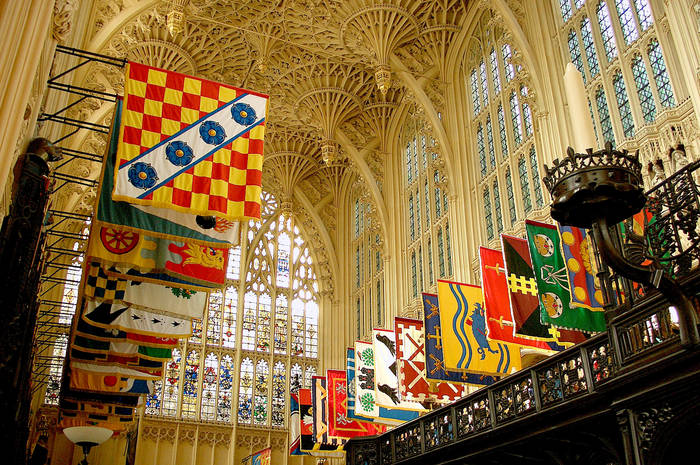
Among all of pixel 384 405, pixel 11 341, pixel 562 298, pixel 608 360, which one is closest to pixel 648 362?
pixel 608 360

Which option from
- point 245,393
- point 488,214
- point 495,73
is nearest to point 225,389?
point 245,393

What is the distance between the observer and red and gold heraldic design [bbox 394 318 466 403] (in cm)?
1522

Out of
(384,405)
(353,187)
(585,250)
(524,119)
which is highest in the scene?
(353,187)

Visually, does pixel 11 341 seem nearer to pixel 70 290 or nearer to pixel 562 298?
pixel 562 298

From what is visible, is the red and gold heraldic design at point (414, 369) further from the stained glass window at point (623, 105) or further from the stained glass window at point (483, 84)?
the stained glass window at point (483, 84)

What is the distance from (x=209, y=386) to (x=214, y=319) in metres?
2.86

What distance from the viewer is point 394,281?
81.9 ft

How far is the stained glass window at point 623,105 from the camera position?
48.5 feet

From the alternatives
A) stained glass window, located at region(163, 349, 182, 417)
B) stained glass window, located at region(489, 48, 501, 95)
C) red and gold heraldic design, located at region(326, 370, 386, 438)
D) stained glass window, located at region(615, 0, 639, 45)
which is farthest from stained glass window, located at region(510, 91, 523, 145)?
stained glass window, located at region(163, 349, 182, 417)

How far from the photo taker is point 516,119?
19516mm

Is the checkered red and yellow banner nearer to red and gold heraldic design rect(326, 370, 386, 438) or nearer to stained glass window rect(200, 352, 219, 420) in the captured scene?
red and gold heraldic design rect(326, 370, 386, 438)

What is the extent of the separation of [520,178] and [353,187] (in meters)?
13.3

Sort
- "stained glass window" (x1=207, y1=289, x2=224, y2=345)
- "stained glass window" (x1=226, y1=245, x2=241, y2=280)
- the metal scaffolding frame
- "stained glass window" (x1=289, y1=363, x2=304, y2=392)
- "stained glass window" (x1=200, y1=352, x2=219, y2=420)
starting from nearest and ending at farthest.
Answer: the metal scaffolding frame
"stained glass window" (x1=200, y1=352, x2=219, y2=420)
"stained glass window" (x1=207, y1=289, x2=224, y2=345)
"stained glass window" (x1=289, y1=363, x2=304, y2=392)
"stained glass window" (x1=226, y1=245, x2=241, y2=280)

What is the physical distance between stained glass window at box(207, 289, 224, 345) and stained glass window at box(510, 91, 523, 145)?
47.5 feet
